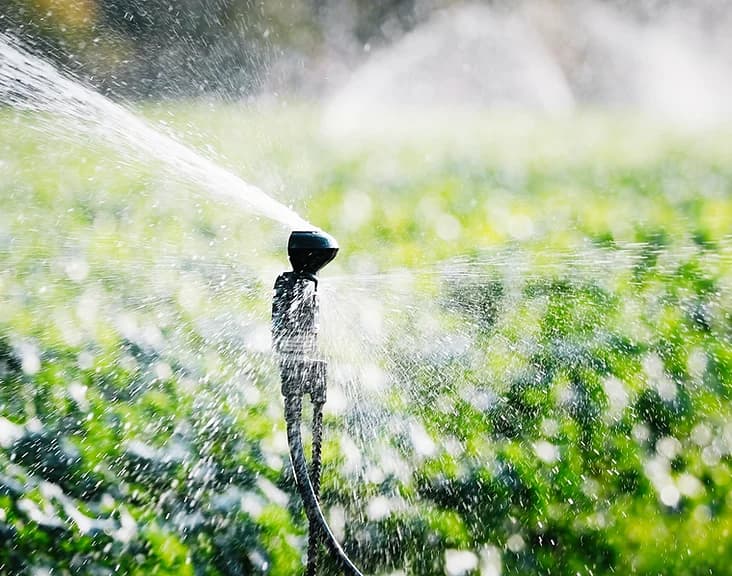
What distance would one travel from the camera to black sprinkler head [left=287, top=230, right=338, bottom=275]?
1.13 metres

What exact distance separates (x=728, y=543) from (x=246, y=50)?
11.7ft

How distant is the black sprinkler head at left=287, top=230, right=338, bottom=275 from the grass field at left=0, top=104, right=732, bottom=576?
986 millimetres

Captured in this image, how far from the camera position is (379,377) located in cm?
248

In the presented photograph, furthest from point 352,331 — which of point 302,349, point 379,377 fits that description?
point 302,349

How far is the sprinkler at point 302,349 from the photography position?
1106 millimetres

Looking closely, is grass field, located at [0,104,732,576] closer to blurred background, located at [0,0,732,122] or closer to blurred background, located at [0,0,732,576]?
blurred background, located at [0,0,732,576]

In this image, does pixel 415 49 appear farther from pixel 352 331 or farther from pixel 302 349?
pixel 302 349

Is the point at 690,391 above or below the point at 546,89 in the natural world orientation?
below

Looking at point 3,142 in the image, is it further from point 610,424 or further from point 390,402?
point 610,424

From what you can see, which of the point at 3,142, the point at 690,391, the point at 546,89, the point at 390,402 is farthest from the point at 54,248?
the point at 546,89

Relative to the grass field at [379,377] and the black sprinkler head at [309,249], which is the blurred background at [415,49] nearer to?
the grass field at [379,377]

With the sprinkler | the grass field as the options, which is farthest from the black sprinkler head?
the grass field

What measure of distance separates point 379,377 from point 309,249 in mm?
1400

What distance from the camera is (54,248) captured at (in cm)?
281
